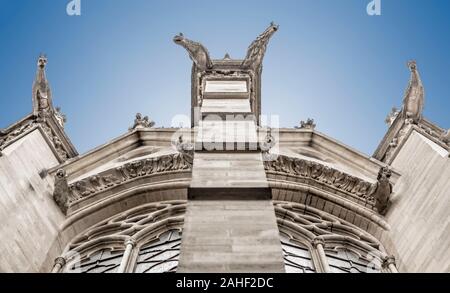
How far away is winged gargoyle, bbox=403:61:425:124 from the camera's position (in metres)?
10.3

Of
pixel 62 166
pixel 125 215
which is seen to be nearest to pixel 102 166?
pixel 62 166

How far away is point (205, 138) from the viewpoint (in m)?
7.02

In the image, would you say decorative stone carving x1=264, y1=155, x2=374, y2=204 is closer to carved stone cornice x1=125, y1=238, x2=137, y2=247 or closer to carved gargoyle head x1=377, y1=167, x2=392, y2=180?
carved gargoyle head x1=377, y1=167, x2=392, y2=180

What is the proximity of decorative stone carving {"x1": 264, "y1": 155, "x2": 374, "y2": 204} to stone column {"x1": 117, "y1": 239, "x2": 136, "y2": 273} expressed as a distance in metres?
3.00

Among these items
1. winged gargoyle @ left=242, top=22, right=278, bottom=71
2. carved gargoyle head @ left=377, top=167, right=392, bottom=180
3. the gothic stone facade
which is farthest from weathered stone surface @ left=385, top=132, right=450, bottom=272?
winged gargoyle @ left=242, top=22, right=278, bottom=71

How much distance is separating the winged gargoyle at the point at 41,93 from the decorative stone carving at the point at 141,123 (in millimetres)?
2345

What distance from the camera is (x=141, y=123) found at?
43.8 feet

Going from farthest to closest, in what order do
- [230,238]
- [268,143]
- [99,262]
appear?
[268,143], [99,262], [230,238]

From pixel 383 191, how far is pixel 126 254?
4092mm

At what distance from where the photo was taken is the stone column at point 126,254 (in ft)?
24.8

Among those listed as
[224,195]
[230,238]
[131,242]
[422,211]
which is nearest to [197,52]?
[131,242]

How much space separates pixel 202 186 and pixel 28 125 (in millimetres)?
6467

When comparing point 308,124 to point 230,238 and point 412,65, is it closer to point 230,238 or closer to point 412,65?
point 412,65

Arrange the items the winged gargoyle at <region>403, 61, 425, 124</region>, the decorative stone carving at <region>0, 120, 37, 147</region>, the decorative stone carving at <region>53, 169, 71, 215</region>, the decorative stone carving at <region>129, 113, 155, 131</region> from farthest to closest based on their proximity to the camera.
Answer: the decorative stone carving at <region>129, 113, 155, 131</region>
the winged gargoyle at <region>403, 61, 425, 124</region>
the decorative stone carving at <region>0, 120, 37, 147</region>
the decorative stone carving at <region>53, 169, 71, 215</region>
